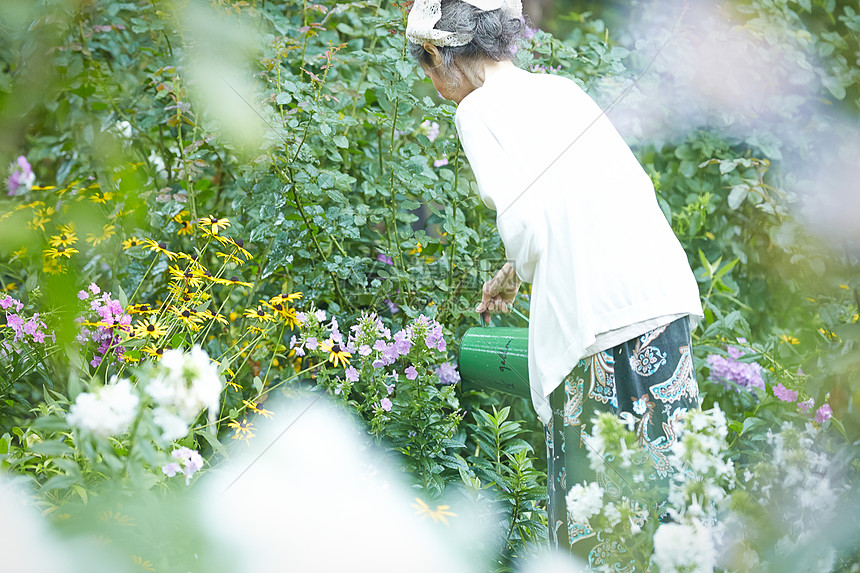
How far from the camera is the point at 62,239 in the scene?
0.36 meters

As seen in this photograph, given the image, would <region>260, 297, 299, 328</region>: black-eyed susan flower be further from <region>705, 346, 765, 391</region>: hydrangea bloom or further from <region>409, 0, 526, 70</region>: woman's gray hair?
<region>705, 346, 765, 391</region>: hydrangea bloom

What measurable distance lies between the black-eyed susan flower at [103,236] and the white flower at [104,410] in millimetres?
75

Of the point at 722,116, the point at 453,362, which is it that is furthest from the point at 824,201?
the point at 453,362

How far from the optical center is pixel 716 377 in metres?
1.28

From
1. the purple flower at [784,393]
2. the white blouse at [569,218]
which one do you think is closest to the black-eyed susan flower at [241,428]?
the white blouse at [569,218]

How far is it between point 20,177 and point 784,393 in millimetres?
937

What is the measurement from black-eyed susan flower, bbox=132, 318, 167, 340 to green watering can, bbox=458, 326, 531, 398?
0.46m

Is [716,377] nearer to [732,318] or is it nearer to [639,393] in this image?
[732,318]

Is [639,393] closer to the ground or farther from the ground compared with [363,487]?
closer to the ground

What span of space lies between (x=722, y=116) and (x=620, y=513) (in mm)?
451

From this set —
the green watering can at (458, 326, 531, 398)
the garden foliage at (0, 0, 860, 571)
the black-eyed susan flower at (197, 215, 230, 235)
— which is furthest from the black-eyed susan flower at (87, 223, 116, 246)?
the green watering can at (458, 326, 531, 398)

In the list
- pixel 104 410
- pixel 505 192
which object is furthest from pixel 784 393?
pixel 104 410

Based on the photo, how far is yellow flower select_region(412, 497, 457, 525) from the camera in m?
0.39

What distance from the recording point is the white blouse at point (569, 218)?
70 centimetres
